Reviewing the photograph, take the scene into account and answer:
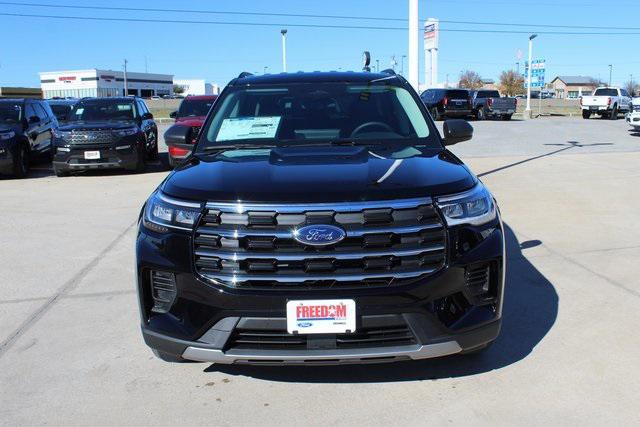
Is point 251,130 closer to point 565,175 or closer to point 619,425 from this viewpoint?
point 619,425

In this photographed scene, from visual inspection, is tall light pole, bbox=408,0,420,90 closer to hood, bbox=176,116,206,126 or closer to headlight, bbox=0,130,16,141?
hood, bbox=176,116,206,126

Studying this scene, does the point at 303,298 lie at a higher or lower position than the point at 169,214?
lower

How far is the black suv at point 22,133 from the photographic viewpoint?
12117 mm

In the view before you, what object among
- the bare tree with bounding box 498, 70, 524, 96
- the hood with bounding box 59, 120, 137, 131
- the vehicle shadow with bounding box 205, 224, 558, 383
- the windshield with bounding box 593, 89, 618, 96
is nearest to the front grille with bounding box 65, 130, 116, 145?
the hood with bounding box 59, 120, 137, 131

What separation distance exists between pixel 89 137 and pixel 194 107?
2.80m

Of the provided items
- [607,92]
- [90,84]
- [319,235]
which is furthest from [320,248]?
[90,84]

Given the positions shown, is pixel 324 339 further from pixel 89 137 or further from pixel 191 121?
pixel 89 137

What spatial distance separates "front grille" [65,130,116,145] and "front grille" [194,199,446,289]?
10.1 meters

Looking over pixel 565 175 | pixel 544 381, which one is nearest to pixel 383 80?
pixel 544 381

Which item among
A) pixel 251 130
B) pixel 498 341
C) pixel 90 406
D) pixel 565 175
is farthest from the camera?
pixel 565 175

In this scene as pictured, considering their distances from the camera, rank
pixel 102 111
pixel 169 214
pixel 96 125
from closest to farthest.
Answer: pixel 169 214
pixel 96 125
pixel 102 111

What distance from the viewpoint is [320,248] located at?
289 cm

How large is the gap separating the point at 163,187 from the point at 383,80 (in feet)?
7.46

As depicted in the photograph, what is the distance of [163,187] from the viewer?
337 centimetres
